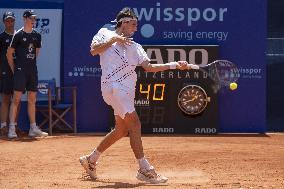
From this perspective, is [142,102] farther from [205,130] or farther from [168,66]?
[168,66]

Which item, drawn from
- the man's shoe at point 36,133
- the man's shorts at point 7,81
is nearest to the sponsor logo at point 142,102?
the man's shoe at point 36,133

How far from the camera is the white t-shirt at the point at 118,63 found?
312 inches

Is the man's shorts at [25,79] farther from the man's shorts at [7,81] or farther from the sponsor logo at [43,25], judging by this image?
the sponsor logo at [43,25]

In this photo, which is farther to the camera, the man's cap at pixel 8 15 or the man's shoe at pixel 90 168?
the man's cap at pixel 8 15

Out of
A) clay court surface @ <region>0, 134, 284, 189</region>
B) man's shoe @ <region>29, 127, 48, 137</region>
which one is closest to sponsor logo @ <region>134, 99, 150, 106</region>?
clay court surface @ <region>0, 134, 284, 189</region>

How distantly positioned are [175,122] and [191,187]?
23.6 ft

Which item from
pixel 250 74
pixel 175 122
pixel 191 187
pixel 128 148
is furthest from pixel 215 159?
pixel 250 74

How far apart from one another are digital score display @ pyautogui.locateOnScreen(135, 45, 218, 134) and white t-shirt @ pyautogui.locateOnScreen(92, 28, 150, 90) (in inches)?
250

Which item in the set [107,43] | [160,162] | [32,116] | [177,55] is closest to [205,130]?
[177,55]

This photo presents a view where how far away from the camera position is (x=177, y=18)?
1500 cm

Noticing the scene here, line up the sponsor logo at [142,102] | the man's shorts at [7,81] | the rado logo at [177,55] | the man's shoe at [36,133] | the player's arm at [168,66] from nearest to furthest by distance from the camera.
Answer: the player's arm at [168,66] < the man's shoe at [36,133] < the man's shorts at [7,81] < the sponsor logo at [142,102] < the rado logo at [177,55]

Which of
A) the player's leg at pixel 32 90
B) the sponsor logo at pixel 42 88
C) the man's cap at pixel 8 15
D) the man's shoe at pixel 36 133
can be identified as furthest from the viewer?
the sponsor logo at pixel 42 88

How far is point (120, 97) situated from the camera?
7875 millimetres

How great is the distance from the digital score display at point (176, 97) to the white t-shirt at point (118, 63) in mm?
6343
